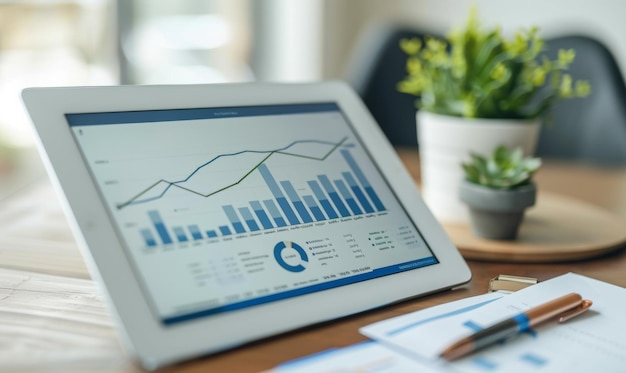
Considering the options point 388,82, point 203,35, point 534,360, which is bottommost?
point 534,360

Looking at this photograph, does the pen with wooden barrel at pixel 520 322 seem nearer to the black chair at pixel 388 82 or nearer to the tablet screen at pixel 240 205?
the tablet screen at pixel 240 205

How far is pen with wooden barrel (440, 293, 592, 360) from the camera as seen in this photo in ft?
1.77

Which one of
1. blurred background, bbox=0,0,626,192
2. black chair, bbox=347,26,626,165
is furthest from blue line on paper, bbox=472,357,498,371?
blurred background, bbox=0,0,626,192

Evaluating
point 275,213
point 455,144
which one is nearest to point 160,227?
point 275,213

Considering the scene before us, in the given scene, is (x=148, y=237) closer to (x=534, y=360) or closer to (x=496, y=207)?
(x=534, y=360)

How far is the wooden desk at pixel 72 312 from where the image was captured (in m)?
0.54

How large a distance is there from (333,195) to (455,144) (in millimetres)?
304

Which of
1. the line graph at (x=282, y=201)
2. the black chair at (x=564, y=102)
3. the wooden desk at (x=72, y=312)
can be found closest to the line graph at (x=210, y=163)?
the line graph at (x=282, y=201)

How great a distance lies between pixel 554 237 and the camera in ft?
2.91

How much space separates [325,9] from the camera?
8.94ft

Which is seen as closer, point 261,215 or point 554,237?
point 261,215

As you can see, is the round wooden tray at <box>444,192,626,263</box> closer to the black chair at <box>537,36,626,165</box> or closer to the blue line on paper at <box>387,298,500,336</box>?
the blue line on paper at <box>387,298,500,336</box>

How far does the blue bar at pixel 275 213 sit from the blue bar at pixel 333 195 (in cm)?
7

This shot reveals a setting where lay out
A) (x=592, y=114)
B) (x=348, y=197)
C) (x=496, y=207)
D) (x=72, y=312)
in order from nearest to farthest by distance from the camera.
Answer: (x=72, y=312)
(x=348, y=197)
(x=496, y=207)
(x=592, y=114)
